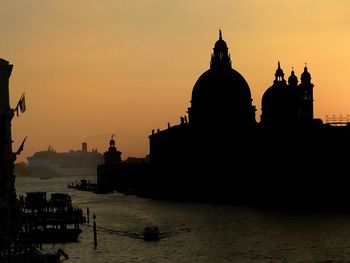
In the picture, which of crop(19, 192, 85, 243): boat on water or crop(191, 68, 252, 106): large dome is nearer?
crop(19, 192, 85, 243): boat on water

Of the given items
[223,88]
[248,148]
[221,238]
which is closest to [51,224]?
[221,238]

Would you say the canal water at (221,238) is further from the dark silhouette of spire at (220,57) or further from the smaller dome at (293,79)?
the dark silhouette of spire at (220,57)

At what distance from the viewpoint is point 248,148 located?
131 m

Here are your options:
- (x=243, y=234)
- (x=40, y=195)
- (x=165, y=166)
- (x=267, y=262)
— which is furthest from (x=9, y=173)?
(x=165, y=166)

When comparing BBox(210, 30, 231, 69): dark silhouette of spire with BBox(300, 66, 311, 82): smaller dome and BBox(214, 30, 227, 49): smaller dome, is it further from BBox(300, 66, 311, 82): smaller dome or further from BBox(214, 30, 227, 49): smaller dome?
BBox(300, 66, 311, 82): smaller dome

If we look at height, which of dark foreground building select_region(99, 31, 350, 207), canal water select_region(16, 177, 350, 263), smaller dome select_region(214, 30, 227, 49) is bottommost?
canal water select_region(16, 177, 350, 263)

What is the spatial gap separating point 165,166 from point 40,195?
55.9 metres

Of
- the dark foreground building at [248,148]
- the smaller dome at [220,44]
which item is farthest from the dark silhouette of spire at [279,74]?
the smaller dome at [220,44]

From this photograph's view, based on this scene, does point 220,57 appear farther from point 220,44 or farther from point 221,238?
point 221,238

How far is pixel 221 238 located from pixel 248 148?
60.6 meters

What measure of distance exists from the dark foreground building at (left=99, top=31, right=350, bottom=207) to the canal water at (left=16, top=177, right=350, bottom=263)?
15335mm

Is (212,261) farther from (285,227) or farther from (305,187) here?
(305,187)

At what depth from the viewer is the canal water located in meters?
58.3

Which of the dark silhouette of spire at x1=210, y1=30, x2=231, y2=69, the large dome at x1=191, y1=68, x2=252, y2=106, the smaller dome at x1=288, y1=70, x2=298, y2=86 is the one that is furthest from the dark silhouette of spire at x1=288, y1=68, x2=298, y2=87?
the dark silhouette of spire at x1=210, y1=30, x2=231, y2=69
